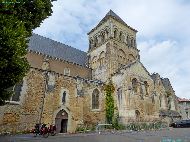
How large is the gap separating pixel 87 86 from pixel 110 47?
923cm

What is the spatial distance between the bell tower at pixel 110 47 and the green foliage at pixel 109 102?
88.2 inches

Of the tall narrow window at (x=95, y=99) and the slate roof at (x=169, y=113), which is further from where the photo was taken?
the slate roof at (x=169, y=113)

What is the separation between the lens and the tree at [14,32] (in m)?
7.89

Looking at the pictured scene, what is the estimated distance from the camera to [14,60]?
838cm

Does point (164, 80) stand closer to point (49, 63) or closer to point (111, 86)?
point (111, 86)

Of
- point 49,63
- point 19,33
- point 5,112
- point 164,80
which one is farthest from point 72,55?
point 19,33

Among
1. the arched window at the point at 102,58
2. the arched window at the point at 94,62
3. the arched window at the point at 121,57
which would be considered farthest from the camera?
the arched window at the point at 94,62

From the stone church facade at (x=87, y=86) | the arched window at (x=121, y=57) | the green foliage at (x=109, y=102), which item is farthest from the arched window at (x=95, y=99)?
the arched window at (x=121, y=57)

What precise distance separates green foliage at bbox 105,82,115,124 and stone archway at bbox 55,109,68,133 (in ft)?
20.5

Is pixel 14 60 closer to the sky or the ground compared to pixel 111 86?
closer to the ground

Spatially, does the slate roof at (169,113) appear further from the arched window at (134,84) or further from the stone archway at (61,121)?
the stone archway at (61,121)

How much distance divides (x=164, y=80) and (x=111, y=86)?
1831 cm

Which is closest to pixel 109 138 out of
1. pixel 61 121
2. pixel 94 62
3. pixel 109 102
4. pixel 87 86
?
pixel 61 121

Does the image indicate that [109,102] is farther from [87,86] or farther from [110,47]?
[110,47]
